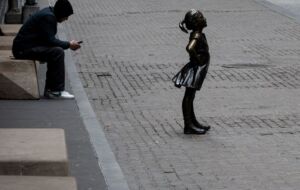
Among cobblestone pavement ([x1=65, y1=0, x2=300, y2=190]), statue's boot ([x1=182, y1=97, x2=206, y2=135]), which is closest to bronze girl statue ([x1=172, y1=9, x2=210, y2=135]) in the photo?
statue's boot ([x1=182, y1=97, x2=206, y2=135])

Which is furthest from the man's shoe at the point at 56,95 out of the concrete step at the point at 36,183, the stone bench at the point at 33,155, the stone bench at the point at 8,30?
the concrete step at the point at 36,183

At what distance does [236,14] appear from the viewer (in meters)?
24.7

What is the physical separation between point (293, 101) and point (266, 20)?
36.7ft

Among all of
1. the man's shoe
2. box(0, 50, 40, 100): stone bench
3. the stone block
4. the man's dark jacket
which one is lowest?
the stone block

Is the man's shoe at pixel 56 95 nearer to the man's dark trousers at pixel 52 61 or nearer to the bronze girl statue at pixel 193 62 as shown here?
the man's dark trousers at pixel 52 61

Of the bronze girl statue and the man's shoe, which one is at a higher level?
the bronze girl statue

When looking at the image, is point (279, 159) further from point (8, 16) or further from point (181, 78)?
point (8, 16)

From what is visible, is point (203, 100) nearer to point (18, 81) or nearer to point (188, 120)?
point (188, 120)

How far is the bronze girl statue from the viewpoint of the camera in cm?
980

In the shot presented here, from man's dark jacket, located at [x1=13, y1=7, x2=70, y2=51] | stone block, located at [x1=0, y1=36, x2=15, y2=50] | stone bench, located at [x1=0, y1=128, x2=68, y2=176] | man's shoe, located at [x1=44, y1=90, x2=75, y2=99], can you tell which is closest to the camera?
stone bench, located at [x1=0, y1=128, x2=68, y2=176]

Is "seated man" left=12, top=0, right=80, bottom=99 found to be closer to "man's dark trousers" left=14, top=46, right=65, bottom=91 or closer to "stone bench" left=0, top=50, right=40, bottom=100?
"man's dark trousers" left=14, top=46, right=65, bottom=91

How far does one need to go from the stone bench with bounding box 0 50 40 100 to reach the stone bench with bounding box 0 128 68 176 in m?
3.74

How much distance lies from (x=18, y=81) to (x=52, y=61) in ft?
1.96

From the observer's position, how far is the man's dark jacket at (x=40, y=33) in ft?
38.3
